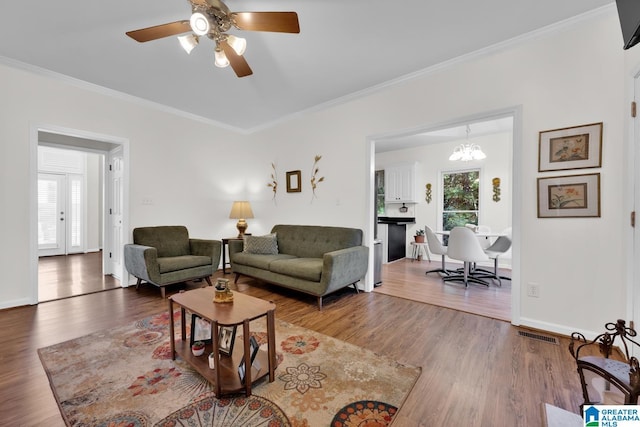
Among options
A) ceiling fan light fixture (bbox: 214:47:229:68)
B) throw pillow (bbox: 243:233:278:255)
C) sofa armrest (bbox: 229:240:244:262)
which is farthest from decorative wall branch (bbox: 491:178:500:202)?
ceiling fan light fixture (bbox: 214:47:229:68)

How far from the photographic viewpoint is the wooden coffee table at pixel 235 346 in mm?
1507

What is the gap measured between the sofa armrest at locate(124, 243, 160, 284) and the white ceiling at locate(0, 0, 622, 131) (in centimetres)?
207

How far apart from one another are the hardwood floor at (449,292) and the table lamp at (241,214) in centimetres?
255

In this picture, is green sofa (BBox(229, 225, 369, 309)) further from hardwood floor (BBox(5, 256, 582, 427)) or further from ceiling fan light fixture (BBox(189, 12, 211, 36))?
ceiling fan light fixture (BBox(189, 12, 211, 36))

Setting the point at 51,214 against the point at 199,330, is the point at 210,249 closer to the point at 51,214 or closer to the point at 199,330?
the point at 199,330

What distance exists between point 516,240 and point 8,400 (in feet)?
12.5

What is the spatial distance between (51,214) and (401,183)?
8236 millimetres

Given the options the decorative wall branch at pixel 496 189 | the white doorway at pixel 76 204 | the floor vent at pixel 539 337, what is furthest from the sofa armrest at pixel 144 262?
the decorative wall branch at pixel 496 189

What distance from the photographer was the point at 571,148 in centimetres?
228

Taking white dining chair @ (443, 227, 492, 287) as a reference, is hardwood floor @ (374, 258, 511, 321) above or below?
below

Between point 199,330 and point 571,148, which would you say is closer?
point 199,330

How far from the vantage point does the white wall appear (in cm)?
217

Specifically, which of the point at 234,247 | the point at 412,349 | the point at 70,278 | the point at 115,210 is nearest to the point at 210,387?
the point at 412,349

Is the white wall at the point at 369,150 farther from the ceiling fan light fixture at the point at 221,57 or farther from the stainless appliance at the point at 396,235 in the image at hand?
the stainless appliance at the point at 396,235
